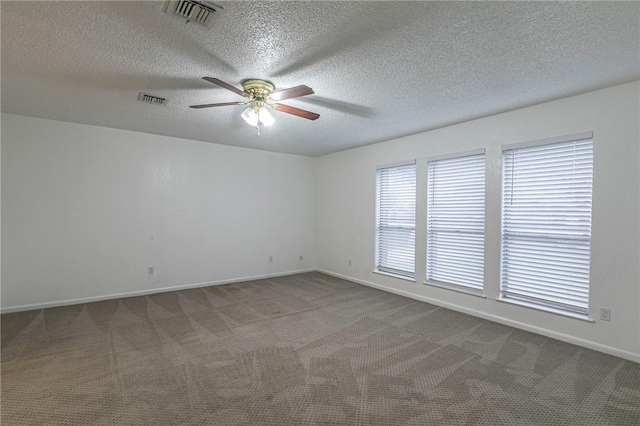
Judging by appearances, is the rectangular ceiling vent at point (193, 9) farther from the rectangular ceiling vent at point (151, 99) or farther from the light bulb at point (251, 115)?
the rectangular ceiling vent at point (151, 99)

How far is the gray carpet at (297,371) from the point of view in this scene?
6.49 ft

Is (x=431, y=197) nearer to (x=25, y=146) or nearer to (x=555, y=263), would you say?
(x=555, y=263)

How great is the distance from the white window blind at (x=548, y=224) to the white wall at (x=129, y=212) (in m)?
4.03

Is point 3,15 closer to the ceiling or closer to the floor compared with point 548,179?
closer to the ceiling

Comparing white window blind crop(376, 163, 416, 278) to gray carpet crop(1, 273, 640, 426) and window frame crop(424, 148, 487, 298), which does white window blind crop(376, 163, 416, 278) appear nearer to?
window frame crop(424, 148, 487, 298)

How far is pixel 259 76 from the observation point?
2600mm

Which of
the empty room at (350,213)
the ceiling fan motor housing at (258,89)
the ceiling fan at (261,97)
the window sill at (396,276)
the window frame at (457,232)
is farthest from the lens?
the window sill at (396,276)

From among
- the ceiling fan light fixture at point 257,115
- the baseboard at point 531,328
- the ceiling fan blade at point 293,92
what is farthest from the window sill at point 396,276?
the ceiling fan blade at point 293,92

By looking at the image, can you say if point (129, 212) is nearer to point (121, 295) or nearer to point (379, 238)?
point (121, 295)

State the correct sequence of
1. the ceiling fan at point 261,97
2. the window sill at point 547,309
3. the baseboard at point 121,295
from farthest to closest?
the baseboard at point 121,295, the window sill at point 547,309, the ceiling fan at point 261,97

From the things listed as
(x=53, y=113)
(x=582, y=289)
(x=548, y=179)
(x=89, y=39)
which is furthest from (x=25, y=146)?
(x=582, y=289)

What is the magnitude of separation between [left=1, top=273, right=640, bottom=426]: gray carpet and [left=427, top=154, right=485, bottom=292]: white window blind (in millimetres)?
655

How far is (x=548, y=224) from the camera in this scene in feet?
10.6

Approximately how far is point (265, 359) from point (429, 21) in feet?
9.70
